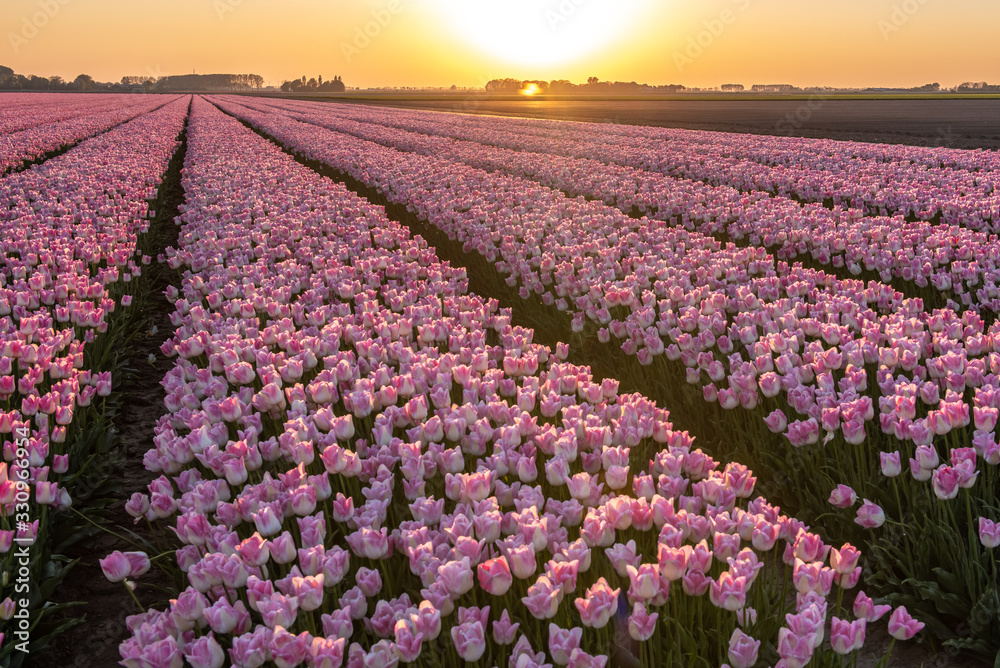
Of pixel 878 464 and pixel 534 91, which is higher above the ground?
pixel 534 91

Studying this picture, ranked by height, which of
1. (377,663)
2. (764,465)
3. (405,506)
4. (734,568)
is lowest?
(764,465)

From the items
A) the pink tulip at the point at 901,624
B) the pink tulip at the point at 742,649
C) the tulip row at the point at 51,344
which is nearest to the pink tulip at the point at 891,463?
the pink tulip at the point at 901,624

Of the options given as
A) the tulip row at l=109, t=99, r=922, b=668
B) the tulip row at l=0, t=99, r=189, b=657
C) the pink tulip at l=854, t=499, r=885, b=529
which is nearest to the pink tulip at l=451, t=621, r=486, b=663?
the tulip row at l=109, t=99, r=922, b=668

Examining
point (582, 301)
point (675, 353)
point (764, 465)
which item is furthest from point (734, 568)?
point (582, 301)

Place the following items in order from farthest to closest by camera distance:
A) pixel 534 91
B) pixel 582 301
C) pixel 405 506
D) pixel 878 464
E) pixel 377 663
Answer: pixel 534 91 → pixel 582 301 → pixel 878 464 → pixel 405 506 → pixel 377 663

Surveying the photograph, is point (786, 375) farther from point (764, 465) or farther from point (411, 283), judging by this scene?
point (411, 283)

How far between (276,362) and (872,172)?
1416cm

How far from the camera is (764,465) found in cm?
457

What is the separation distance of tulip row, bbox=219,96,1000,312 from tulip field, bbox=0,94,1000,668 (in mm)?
65

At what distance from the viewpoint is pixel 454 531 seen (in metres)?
2.48

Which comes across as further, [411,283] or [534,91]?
[534,91]

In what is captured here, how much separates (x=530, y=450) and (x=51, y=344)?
11.9 ft

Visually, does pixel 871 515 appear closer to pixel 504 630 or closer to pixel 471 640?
pixel 504 630

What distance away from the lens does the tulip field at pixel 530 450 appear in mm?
2324
